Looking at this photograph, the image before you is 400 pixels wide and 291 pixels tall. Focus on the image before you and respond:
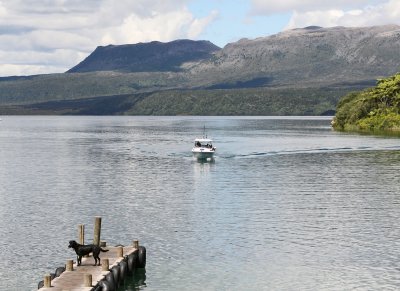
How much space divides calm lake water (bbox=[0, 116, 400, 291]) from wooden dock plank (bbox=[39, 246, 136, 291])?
2.14 m

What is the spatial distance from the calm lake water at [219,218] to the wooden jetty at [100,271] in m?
1.27

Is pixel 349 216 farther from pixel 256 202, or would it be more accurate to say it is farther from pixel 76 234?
pixel 76 234

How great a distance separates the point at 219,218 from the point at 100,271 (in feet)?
85.6

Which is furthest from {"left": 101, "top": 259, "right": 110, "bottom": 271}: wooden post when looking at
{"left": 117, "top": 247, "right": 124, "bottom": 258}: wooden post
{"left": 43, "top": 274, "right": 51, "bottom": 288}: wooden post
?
{"left": 43, "top": 274, "right": 51, "bottom": 288}: wooden post

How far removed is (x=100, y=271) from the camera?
143ft

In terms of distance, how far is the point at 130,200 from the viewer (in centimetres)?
8094

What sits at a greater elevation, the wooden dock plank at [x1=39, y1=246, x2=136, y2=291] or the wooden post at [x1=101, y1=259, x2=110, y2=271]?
the wooden post at [x1=101, y1=259, x2=110, y2=271]

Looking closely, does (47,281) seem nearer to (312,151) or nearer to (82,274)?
(82,274)

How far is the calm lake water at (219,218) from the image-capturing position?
48.5 metres

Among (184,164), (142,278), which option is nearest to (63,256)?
(142,278)

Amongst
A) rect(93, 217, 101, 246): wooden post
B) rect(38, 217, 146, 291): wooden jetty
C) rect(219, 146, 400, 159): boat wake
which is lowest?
rect(38, 217, 146, 291): wooden jetty

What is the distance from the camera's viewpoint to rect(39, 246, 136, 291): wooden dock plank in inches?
1574

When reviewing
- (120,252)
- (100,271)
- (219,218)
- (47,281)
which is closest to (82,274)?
(100,271)

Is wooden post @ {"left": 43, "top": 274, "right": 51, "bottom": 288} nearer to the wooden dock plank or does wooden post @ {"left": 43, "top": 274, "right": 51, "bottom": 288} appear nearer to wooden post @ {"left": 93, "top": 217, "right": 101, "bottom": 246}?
the wooden dock plank
